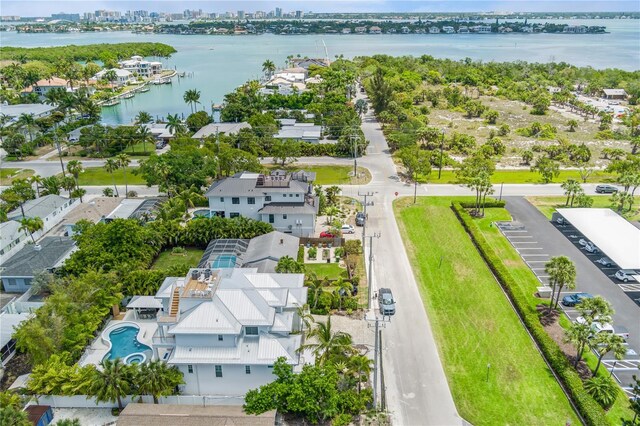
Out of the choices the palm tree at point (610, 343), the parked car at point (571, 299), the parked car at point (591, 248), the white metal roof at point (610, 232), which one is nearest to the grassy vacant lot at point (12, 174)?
the parked car at point (571, 299)

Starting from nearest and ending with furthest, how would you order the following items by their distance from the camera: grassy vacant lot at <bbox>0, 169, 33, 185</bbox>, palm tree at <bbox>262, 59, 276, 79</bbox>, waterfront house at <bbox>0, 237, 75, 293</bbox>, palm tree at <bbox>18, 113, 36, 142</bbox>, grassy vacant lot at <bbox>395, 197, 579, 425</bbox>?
grassy vacant lot at <bbox>395, 197, 579, 425</bbox> < waterfront house at <bbox>0, 237, 75, 293</bbox> < grassy vacant lot at <bbox>0, 169, 33, 185</bbox> < palm tree at <bbox>18, 113, 36, 142</bbox> < palm tree at <bbox>262, 59, 276, 79</bbox>

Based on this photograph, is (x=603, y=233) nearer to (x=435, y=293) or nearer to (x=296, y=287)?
(x=435, y=293)

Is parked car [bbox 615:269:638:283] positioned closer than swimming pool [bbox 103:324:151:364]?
No

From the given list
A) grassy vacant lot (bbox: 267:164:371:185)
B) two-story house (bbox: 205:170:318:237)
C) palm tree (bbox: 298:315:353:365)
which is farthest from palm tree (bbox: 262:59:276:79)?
palm tree (bbox: 298:315:353:365)

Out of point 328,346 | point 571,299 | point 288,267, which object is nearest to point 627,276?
point 571,299

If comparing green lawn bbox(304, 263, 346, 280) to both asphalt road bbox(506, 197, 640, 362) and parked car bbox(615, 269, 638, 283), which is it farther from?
parked car bbox(615, 269, 638, 283)

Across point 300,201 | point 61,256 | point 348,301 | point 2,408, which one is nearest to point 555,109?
point 300,201
